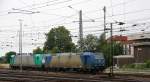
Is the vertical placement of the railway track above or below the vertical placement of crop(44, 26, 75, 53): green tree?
below

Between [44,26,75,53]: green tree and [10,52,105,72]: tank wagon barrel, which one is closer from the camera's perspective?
[10,52,105,72]: tank wagon barrel

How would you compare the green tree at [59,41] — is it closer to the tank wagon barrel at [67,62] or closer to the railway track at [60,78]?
the tank wagon barrel at [67,62]

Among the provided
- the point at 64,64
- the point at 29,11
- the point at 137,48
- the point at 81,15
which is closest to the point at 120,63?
the point at 137,48

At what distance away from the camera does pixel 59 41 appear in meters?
99.4

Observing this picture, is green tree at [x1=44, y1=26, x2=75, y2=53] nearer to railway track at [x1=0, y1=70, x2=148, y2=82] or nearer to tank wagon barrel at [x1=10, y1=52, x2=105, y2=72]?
tank wagon barrel at [x1=10, y1=52, x2=105, y2=72]

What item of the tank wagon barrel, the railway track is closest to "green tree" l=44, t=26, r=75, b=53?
the tank wagon barrel

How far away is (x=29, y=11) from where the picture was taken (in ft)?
133

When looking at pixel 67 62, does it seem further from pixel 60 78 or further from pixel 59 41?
pixel 59 41

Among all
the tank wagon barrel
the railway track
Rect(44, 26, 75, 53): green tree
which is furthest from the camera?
Rect(44, 26, 75, 53): green tree

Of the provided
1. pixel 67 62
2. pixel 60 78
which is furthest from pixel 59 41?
pixel 60 78

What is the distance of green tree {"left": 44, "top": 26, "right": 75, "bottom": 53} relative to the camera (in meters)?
98.3

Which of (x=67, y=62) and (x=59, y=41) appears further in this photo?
(x=59, y=41)

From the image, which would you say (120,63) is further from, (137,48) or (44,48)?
(44,48)

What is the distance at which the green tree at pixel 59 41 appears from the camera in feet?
323
